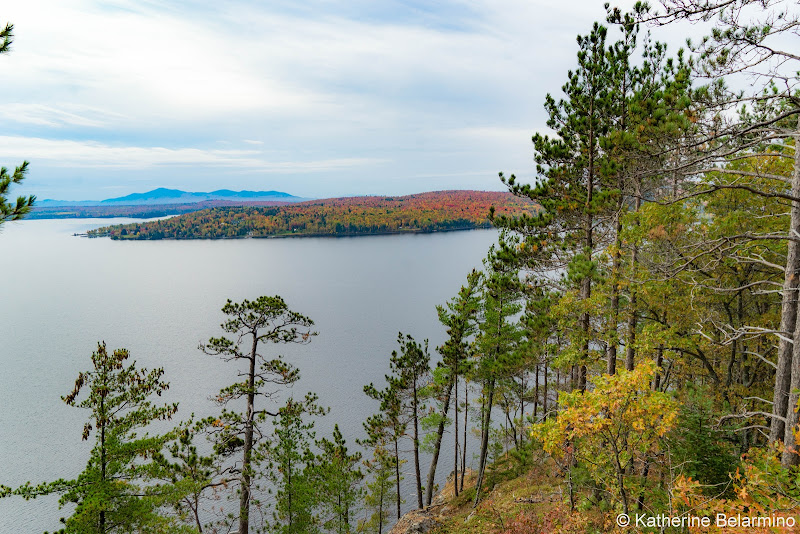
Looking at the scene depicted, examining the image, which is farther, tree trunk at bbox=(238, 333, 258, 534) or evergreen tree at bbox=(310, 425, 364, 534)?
evergreen tree at bbox=(310, 425, 364, 534)

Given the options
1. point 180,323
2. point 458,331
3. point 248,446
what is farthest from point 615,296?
point 180,323

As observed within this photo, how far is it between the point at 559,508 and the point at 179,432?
12.0 m

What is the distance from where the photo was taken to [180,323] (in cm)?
5650

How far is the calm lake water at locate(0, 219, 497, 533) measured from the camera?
96.1ft

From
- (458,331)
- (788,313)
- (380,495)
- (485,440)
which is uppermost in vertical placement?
(788,313)

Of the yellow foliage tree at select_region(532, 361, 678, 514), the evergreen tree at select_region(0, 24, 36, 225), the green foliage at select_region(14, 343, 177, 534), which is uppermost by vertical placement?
the evergreen tree at select_region(0, 24, 36, 225)

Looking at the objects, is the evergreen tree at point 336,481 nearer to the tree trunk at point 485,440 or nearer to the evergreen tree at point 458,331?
the evergreen tree at point 458,331

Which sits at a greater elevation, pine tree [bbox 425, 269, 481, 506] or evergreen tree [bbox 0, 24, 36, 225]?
evergreen tree [bbox 0, 24, 36, 225]

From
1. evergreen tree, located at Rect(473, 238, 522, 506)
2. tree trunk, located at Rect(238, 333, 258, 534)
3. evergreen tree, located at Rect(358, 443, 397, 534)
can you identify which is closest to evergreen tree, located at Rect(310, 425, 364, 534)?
evergreen tree, located at Rect(358, 443, 397, 534)

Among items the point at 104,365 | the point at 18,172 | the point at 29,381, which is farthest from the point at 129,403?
the point at 29,381

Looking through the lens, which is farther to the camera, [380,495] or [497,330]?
[380,495]

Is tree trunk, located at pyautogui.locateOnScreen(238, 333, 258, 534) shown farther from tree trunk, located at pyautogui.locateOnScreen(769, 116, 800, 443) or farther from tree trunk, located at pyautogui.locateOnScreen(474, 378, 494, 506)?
A: tree trunk, located at pyautogui.locateOnScreen(769, 116, 800, 443)

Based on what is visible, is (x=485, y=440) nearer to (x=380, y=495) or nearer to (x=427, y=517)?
(x=427, y=517)

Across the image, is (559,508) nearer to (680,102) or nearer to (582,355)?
(582,355)
